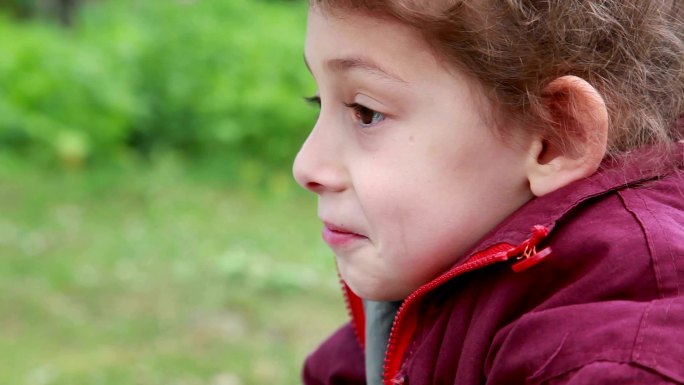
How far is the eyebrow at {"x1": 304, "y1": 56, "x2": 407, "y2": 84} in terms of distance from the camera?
5.44ft

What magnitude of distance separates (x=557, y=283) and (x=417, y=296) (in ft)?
0.76

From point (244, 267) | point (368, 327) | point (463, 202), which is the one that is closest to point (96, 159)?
point (244, 267)

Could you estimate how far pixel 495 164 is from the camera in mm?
1694

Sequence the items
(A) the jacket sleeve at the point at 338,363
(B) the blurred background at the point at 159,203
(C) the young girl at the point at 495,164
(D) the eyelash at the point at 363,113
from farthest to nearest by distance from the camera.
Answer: (B) the blurred background at the point at 159,203
(A) the jacket sleeve at the point at 338,363
(D) the eyelash at the point at 363,113
(C) the young girl at the point at 495,164

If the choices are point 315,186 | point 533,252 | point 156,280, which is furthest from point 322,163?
point 156,280

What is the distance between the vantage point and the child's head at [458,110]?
163cm

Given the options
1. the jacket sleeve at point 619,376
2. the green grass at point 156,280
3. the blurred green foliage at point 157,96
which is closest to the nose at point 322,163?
the jacket sleeve at point 619,376

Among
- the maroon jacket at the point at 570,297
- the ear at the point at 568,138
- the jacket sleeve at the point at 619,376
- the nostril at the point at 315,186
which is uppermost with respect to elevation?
the nostril at the point at 315,186

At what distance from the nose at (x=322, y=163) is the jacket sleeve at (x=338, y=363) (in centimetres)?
61

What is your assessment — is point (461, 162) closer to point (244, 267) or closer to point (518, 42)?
point (518, 42)

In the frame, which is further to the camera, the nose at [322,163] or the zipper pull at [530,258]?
the nose at [322,163]

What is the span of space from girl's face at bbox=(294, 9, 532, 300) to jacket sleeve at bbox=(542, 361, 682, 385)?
0.39 m

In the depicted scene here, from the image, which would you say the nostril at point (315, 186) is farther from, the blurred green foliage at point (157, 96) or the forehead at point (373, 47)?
the blurred green foliage at point (157, 96)

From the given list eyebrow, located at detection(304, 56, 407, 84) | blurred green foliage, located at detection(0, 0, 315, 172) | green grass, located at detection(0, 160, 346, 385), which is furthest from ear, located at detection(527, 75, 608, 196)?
blurred green foliage, located at detection(0, 0, 315, 172)
